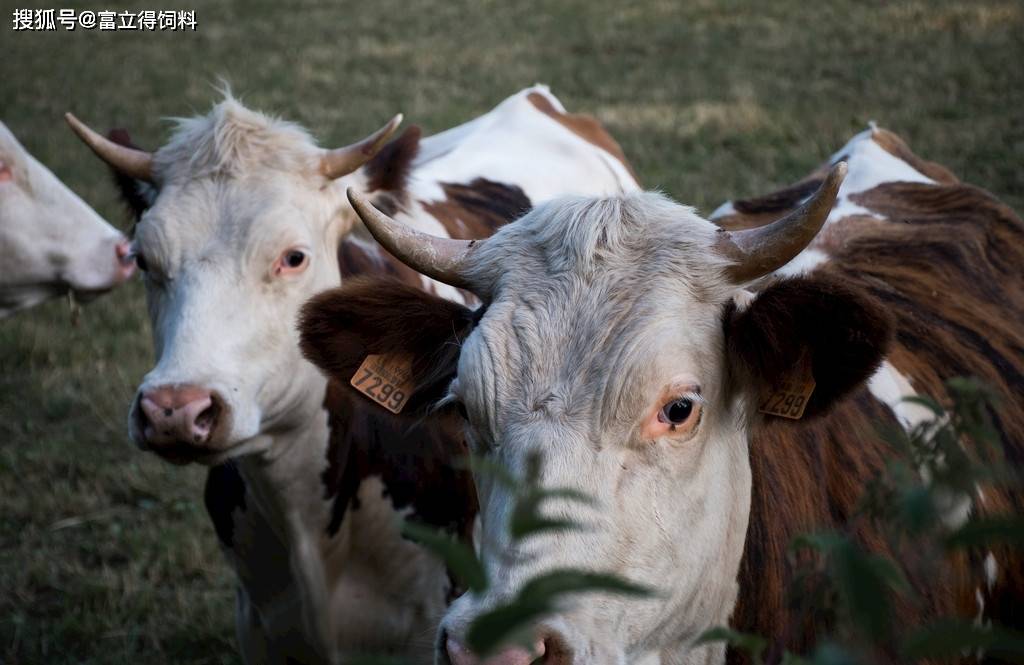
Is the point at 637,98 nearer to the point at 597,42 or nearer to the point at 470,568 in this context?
the point at 597,42

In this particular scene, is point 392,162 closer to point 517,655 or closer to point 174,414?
point 174,414

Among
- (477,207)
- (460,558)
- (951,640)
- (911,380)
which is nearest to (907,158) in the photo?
(477,207)

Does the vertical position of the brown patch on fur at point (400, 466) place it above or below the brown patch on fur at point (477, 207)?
below

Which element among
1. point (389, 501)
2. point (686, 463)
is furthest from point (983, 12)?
point (686, 463)

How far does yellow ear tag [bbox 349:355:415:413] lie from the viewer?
8.39 feet

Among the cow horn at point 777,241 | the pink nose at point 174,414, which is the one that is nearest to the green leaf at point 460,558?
the cow horn at point 777,241

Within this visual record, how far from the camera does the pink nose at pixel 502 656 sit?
1780 mm

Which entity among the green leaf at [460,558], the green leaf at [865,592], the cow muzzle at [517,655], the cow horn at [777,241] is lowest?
the cow muzzle at [517,655]

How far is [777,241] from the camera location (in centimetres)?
226

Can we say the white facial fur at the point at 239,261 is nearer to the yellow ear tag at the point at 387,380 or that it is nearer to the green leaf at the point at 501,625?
the yellow ear tag at the point at 387,380

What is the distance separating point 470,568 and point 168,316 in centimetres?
255

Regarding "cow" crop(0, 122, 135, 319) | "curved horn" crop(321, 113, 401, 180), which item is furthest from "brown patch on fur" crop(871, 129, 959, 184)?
"cow" crop(0, 122, 135, 319)

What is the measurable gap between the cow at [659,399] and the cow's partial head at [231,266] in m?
0.70

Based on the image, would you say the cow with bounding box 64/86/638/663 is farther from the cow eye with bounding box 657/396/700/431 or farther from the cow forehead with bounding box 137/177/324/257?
the cow eye with bounding box 657/396/700/431
